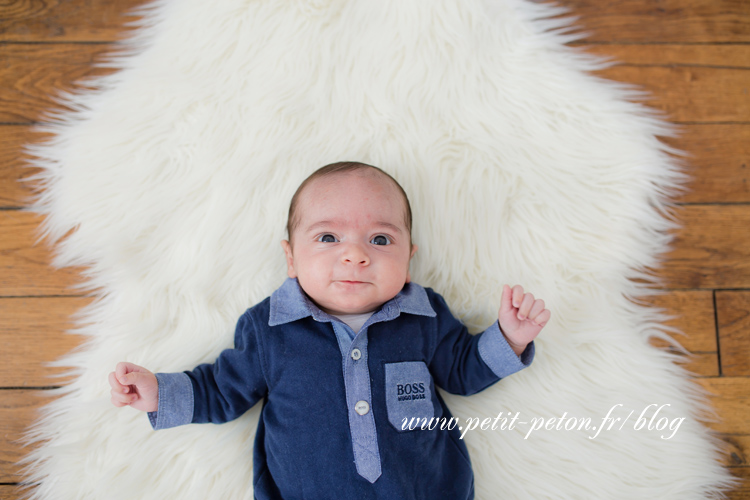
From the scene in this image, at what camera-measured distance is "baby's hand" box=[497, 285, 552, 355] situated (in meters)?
1.09

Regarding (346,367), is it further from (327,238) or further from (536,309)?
(536,309)

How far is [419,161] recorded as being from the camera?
134 centimetres

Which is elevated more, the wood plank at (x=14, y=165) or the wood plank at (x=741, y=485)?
the wood plank at (x=14, y=165)

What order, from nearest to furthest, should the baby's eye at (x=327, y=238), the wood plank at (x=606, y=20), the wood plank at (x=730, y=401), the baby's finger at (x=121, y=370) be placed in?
the baby's finger at (x=121, y=370) → the baby's eye at (x=327, y=238) → the wood plank at (x=730, y=401) → the wood plank at (x=606, y=20)

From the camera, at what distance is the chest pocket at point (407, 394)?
1.09 meters

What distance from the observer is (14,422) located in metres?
1.27

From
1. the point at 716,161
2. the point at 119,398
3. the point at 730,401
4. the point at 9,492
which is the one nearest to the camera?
the point at 119,398

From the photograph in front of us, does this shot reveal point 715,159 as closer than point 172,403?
No

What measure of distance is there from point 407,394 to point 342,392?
0.15 m

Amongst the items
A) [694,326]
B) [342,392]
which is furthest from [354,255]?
[694,326]

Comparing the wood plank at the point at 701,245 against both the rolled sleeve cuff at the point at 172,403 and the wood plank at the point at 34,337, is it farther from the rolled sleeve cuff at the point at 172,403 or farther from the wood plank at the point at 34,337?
the rolled sleeve cuff at the point at 172,403

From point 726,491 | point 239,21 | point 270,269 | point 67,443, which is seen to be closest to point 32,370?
point 67,443

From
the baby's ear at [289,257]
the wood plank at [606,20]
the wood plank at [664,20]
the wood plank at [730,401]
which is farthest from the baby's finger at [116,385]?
the wood plank at [664,20]

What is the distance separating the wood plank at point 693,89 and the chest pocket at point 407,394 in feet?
3.51
